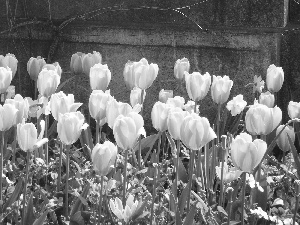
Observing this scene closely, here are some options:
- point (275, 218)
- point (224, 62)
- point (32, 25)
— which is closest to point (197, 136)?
point (275, 218)

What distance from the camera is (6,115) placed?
1862 mm

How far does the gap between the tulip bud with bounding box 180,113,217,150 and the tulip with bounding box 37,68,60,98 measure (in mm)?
793

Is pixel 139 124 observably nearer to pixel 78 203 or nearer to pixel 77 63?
pixel 78 203

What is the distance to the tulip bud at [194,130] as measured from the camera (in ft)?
5.55

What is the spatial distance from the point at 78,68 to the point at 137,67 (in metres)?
0.61

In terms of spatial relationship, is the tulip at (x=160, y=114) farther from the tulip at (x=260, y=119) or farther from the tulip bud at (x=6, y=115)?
the tulip bud at (x=6, y=115)

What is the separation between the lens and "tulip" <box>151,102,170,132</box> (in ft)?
6.42

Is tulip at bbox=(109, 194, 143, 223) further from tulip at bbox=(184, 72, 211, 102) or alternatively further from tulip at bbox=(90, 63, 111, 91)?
tulip at bbox=(90, 63, 111, 91)

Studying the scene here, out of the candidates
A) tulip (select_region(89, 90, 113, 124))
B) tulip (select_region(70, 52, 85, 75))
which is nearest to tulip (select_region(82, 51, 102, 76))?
tulip (select_region(70, 52, 85, 75))

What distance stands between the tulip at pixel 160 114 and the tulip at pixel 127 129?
22cm

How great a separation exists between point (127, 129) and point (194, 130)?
176 mm

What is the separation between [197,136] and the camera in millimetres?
1703

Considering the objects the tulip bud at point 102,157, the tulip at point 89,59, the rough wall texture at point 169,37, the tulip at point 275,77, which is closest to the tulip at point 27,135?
the tulip bud at point 102,157

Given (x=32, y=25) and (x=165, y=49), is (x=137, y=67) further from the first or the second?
(x=32, y=25)
